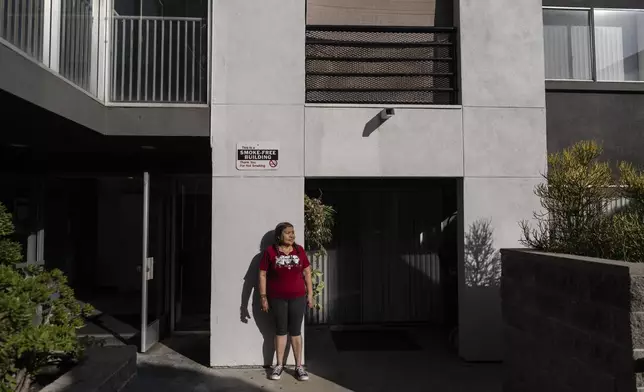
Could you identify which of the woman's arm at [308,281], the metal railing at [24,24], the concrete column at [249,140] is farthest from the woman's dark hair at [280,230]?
the metal railing at [24,24]

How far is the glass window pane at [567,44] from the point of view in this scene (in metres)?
6.97

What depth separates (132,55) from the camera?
599cm

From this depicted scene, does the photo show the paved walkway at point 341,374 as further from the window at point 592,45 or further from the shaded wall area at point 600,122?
the window at point 592,45

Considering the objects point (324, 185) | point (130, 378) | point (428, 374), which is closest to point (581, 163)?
point (428, 374)

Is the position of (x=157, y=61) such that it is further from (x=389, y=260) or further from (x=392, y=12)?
(x=389, y=260)

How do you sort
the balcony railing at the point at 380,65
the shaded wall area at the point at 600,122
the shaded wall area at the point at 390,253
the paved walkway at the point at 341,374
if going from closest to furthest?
the paved walkway at the point at 341,374 → the balcony railing at the point at 380,65 → the shaded wall area at the point at 600,122 → the shaded wall area at the point at 390,253

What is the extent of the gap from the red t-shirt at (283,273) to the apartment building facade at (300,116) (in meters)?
0.39

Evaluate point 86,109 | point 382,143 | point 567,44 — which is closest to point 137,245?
point 86,109

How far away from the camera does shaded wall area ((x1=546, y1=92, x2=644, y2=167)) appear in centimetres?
676

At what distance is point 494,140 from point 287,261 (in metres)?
2.93

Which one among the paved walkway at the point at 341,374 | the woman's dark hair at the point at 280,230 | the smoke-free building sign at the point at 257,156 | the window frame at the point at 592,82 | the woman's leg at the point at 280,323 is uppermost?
the window frame at the point at 592,82

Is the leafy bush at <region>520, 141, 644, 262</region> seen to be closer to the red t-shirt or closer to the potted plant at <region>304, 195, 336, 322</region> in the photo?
the potted plant at <region>304, 195, 336, 322</region>

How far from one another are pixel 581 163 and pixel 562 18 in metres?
2.66

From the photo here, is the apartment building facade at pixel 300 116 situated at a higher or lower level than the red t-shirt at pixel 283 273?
higher
